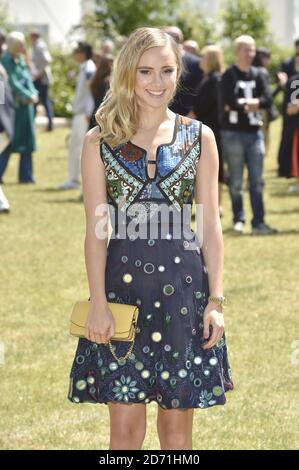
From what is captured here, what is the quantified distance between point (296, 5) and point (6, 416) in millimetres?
36887

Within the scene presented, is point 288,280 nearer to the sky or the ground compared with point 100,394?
nearer to the ground

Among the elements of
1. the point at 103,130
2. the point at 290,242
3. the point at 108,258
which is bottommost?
the point at 290,242

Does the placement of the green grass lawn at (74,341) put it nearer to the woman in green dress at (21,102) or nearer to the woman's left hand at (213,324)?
the woman's left hand at (213,324)

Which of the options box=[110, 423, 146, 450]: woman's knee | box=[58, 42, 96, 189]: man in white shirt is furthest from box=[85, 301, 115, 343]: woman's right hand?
box=[58, 42, 96, 189]: man in white shirt

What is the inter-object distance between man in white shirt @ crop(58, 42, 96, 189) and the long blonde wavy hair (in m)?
11.7

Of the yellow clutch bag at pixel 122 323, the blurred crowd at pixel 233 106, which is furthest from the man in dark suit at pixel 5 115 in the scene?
the yellow clutch bag at pixel 122 323

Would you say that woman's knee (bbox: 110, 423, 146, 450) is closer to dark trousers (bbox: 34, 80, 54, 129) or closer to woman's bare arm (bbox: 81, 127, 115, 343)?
woman's bare arm (bbox: 81, 127, 115, 343)

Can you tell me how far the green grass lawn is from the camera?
20.4ft

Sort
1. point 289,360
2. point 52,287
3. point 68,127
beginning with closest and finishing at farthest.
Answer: point 289,360 → point 52,287 → point 68,127

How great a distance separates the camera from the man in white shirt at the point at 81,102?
1667 centimetres

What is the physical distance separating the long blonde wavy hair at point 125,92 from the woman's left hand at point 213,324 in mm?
676
